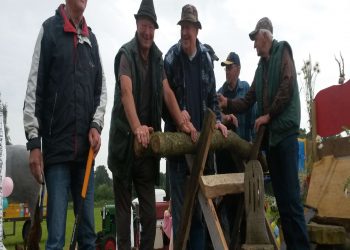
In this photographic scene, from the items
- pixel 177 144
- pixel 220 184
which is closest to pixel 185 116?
pixel 177 144

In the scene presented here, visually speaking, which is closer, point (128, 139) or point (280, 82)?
point (128, 139)

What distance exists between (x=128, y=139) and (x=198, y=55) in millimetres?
995

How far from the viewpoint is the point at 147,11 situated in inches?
127

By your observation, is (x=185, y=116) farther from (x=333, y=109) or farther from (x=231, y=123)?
(x=333, y=109)

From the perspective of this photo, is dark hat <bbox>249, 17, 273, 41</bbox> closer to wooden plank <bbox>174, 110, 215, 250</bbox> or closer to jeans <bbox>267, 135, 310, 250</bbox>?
jeans <bbox>267, 135, 310, 250</bbox>

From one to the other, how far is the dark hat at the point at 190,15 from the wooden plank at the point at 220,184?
1245 millimetres

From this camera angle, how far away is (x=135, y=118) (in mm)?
2988

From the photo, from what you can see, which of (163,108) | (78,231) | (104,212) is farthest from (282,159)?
(104,212)

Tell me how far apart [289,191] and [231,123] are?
3.38 ft

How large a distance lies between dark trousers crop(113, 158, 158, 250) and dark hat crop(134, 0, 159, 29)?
3.43ft

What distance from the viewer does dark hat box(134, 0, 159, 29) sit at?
3.23 meters

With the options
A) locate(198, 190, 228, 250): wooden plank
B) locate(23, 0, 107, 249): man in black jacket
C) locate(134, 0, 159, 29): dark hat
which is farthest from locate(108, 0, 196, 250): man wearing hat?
locate(198, 190, 228, 250): wooden plank

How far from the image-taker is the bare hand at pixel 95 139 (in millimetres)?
2768

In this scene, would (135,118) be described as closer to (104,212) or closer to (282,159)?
(282,159)
